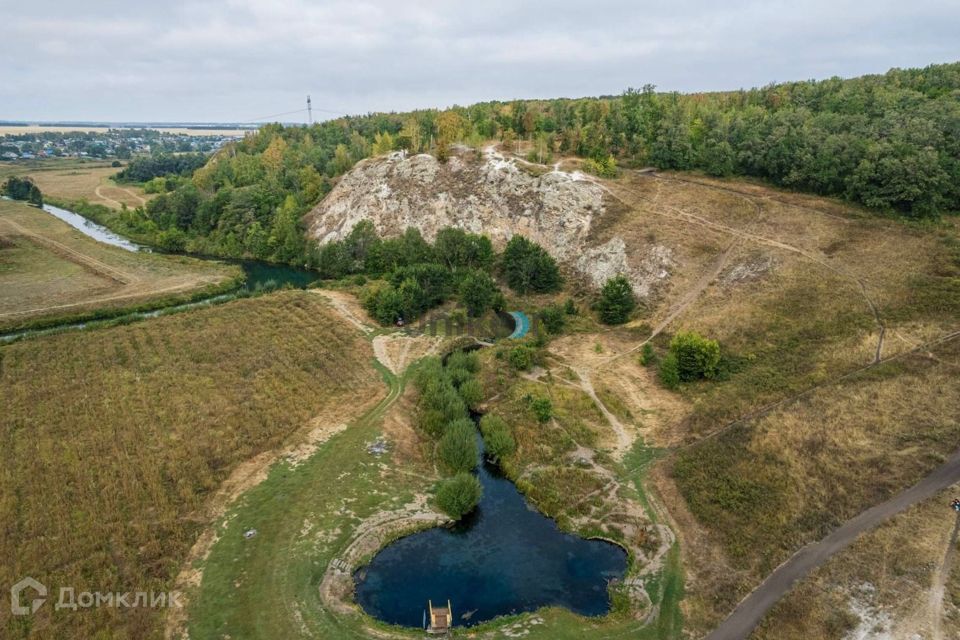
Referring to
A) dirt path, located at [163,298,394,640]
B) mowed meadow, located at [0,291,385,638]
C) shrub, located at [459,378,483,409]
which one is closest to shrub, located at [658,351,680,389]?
shrub, located at [459,378,483,409]

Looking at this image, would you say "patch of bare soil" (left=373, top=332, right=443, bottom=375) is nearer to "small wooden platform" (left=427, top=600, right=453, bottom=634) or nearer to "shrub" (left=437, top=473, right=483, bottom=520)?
"shrub" (left=437, top=473, right=483, bottom=520)

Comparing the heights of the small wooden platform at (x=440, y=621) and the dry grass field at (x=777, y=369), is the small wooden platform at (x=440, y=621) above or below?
below

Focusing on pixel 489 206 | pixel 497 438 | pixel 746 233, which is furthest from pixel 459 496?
pixel 489 206

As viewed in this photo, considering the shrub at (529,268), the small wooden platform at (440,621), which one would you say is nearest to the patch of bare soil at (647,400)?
the shrub at (529,268)

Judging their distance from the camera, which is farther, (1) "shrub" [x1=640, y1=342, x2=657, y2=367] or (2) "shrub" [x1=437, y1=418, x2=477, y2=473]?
(1) "shrub" [x1=640, y1=342, x2=657, y2=367]

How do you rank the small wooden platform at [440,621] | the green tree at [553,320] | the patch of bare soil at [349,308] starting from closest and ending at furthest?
the small wooden platform at [440,621] → the green tree at [553,320] → the patch of bare soil at [349,308]

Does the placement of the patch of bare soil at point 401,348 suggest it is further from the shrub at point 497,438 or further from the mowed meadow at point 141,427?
the shrub at point 497,438

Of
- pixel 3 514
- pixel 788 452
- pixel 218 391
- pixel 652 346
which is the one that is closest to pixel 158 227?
pixel 218 391
